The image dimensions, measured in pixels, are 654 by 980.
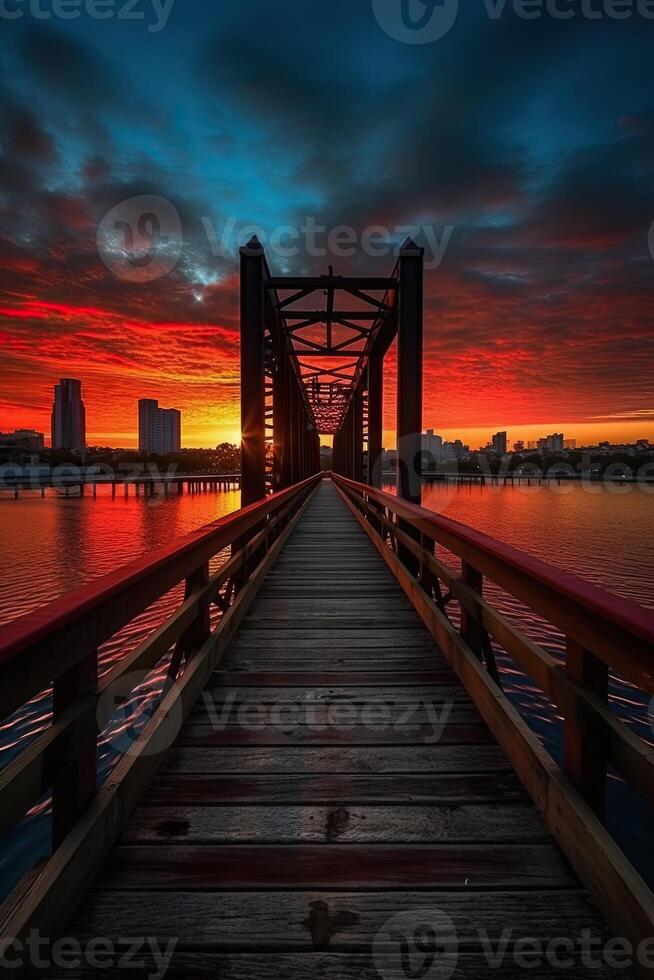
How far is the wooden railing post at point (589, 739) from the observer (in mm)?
1879

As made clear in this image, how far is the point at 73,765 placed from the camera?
184 cm

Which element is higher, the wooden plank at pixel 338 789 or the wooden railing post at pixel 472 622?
the wooden railing post at pixel 472 622

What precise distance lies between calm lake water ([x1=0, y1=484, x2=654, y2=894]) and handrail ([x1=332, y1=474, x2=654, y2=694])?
12.8 feet

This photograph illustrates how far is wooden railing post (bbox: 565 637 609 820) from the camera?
6.16ft

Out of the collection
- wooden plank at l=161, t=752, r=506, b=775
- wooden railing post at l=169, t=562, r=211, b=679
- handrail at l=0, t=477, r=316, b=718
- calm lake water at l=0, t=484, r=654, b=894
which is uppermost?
handrail at l=0, t=477, r=316, b=718

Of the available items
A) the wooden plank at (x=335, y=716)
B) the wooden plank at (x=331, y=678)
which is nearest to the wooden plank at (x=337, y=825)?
the wooden plank at (x=335, y=716)

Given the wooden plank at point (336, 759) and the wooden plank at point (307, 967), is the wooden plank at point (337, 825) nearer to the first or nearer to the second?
the wooden plank at point (336, 759)

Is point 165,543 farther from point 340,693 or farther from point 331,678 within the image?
point 340,693

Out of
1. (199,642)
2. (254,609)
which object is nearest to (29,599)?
(254,609)

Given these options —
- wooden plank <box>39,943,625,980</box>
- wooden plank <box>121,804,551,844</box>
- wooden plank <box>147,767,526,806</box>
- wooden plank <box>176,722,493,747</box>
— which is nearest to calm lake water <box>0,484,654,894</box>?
wooden plank <box>176,722,493,747</box>

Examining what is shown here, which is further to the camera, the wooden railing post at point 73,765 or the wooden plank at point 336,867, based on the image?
the wooden plank at point 336,867

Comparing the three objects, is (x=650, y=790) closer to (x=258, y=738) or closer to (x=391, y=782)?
(x=391, y=782)

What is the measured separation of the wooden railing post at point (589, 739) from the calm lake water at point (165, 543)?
147 inches

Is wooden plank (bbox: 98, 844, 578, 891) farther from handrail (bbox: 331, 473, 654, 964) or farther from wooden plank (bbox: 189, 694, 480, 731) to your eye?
wooden plank (bbox: 189, 694, 480, 731)
